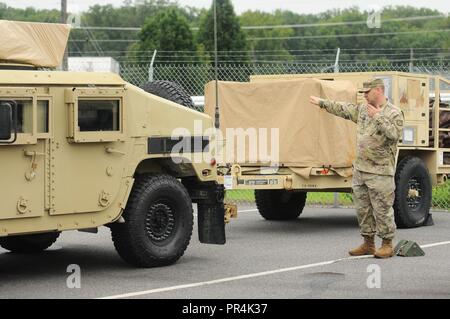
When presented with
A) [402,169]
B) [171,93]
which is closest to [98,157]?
[171,93]

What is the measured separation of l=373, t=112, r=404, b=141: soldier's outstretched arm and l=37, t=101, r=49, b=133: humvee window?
3411mm

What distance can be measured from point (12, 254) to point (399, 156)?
553cm

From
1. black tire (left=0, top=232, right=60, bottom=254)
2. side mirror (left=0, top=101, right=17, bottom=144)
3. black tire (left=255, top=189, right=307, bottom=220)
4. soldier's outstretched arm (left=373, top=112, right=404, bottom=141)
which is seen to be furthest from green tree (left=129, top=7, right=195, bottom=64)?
side mirror (left=0, top=101, right=17, bottom=144)

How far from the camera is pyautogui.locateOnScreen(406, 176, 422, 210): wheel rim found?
1442 cm

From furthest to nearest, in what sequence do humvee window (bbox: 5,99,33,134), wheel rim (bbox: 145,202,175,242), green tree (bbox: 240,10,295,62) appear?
green tree (bbox: 240,10,295,62) < wheel rim (bbox: 145,202,175,242) < humvee window (bbox: 5,99,33,134)

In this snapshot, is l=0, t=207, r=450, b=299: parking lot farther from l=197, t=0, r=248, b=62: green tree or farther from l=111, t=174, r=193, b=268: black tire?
l=197, t=0, r=248, b=62: green tree

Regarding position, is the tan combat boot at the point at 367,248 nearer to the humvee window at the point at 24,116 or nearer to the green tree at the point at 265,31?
the humvee window at the point at 24,116

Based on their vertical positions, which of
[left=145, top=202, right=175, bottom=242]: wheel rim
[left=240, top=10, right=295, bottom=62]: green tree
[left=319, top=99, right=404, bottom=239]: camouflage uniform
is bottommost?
[left=145, top=202, right=175, bottom=242]: wheel rim

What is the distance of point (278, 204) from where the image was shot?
15.3 metres

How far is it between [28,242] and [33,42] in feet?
8.00

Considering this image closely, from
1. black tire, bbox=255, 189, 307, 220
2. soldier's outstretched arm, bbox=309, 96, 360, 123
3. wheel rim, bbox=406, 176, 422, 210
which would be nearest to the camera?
soldier's outstretched arm, bbox=309, 96, 360, 123

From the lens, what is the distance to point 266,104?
1389 centimetres

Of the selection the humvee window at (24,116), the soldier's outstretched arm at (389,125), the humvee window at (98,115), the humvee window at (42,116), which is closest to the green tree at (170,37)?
the soldier's outstretched arm at (389,125)

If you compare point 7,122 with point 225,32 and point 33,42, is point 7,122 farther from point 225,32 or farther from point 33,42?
point 225,32
